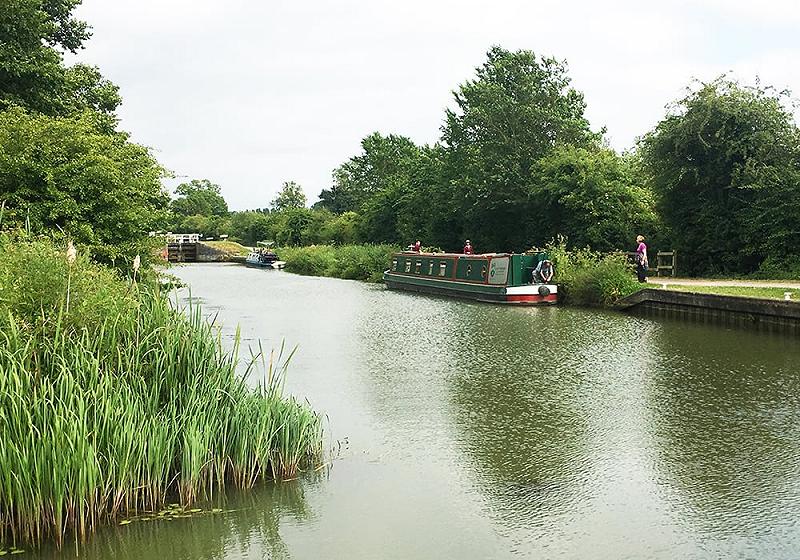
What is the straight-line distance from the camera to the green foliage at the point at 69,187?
33.1ft

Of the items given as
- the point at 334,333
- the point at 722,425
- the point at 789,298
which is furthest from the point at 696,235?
the point at 722,425

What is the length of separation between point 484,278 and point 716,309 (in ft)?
23.5

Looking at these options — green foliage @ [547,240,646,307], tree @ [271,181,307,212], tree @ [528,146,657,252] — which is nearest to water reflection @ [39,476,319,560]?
green foliage @ [547,240,646,307]

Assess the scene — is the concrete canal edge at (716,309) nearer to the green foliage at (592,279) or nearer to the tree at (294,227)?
the green foliage at (592,279)

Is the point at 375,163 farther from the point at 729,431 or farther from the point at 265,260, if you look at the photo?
the point at 729,431

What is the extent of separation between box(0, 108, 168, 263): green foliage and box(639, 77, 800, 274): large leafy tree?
42.6ft

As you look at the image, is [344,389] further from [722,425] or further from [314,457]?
[722,425]

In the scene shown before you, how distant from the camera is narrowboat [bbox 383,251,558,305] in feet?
60.5

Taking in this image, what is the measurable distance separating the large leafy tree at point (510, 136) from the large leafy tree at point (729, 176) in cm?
710

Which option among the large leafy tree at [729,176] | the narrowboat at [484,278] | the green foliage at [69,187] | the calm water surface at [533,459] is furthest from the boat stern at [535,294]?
the green foliage at [69,187]

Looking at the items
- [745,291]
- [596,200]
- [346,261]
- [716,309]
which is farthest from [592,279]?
[346,261]

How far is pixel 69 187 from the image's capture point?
10344 millimetres

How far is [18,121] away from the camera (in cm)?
1079

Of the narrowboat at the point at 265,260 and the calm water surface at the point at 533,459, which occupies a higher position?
the narrowboat at the point at 265,260
